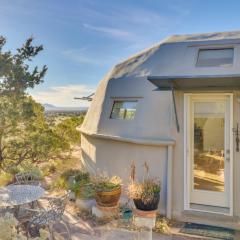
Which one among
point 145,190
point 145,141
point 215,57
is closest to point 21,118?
point 145,141

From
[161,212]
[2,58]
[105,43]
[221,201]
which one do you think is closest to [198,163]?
[221,201]

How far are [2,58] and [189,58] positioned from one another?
6208 mm

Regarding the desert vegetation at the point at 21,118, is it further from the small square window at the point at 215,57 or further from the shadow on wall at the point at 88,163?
the small square window at the point at 215,57

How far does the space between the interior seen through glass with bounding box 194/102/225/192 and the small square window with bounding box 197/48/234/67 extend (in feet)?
3.38

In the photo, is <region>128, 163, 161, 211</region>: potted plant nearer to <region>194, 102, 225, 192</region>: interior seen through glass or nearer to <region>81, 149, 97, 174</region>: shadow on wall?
<region>194, 102, 225, 192</region>: interior seen through glass

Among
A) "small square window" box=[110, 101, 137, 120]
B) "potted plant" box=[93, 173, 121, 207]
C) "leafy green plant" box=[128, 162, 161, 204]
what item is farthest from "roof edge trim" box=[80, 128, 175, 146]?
"potted plant" box=[93, 173, 121, 207]

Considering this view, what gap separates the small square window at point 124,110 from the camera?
788 centimetres

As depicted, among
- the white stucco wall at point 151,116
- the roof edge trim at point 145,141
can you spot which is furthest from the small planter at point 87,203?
the roof edge trim at point 145,141

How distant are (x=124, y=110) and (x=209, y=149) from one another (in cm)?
263

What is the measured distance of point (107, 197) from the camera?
22.0 feet

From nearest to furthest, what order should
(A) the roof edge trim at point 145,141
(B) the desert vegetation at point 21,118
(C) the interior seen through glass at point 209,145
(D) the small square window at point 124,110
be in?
1. (C) the interior seen through glass at point 209,145
2. (A) the roof edge trim at point 145,141
3. (D) the small square window at point 124,110
4. (B) the desert vegetation at point 21,118

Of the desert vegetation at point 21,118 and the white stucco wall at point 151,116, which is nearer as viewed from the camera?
the white stucco wall at point 151,116

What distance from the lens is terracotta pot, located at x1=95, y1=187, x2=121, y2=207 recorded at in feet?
21.9

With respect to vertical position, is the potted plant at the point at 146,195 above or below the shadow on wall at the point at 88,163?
below
